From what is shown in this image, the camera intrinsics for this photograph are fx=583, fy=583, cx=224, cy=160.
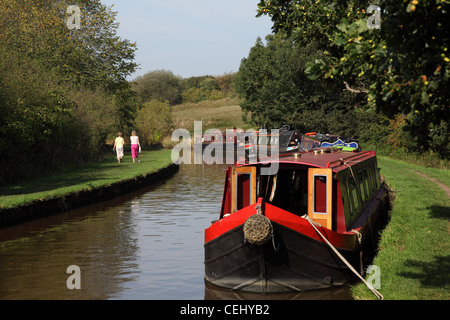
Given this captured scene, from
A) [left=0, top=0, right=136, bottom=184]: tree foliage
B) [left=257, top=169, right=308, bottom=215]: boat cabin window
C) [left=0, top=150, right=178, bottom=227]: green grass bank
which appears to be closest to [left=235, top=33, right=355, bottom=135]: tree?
[left=0, top=0, right=136, bottom=184]: tree foliage

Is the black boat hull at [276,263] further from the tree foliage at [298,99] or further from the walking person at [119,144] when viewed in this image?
the tree foliage at [298,99]

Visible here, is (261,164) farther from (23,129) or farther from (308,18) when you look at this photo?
(23,129)

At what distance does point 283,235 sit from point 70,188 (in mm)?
10054

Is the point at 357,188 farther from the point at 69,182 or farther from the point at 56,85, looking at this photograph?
the point at 56,85

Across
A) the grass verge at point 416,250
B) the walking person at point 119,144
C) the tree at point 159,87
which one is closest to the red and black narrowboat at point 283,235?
the grass verge at point 416,250

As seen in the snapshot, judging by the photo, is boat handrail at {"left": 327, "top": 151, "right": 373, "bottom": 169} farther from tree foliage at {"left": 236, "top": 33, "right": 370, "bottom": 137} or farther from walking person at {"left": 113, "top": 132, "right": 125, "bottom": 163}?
tree foliage at {"left": 236, "top": 33, "right": 370, "bottom": 137}

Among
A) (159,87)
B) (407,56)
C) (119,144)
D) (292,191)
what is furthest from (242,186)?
(159,87)

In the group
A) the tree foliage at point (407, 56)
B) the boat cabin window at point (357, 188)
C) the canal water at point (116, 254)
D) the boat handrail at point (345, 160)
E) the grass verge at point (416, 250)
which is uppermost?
the tree foliage at point (407, 56)

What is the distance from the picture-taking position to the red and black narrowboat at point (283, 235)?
8578mm

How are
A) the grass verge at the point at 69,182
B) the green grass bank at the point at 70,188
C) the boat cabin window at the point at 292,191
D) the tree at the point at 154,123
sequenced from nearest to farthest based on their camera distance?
the boat cabin window at the point at 292,191, the green grass bank at the point at 70,188, the grass verge at the point at 69,182, the tree at the point at 154,123

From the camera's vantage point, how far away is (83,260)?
11.0 metres

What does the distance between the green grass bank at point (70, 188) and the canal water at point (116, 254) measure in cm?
30

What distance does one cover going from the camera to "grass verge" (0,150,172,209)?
14.9 m

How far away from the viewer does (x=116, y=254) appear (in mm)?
11570
